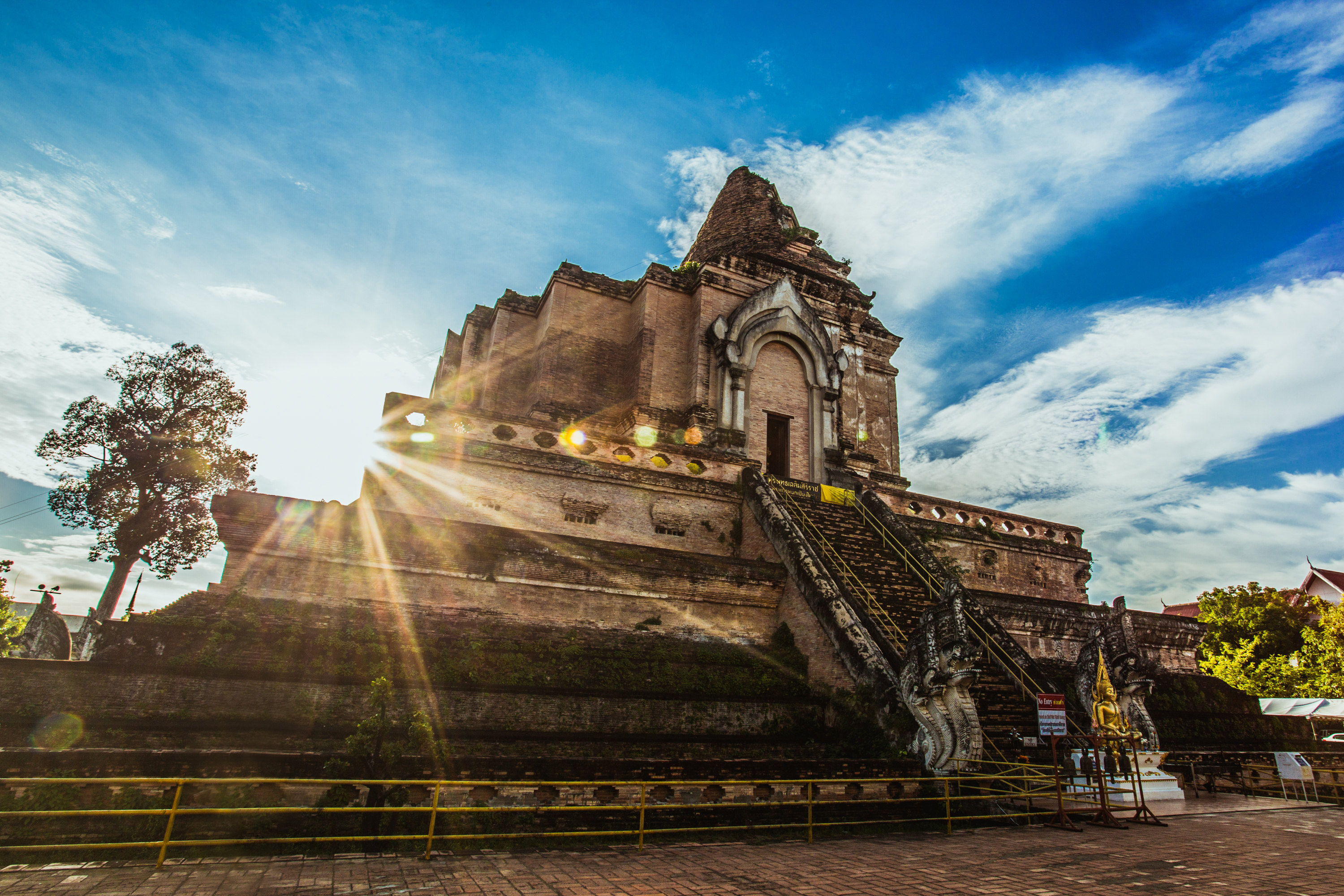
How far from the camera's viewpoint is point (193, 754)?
634 centimetres

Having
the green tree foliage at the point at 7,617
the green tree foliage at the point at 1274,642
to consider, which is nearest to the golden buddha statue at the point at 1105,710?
the green tree foliage at the point at 1274,642

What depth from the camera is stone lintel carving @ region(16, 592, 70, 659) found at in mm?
10727

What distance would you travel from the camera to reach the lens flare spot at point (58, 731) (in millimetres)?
7328

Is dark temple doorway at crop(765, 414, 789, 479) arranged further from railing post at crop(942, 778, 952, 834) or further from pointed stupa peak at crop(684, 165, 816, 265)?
railing post at crop(942, 778, 952, 834)

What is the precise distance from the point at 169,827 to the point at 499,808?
2513mm

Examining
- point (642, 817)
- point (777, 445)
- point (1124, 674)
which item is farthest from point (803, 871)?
point (777, 445)

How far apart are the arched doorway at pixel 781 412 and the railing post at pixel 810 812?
12740mm

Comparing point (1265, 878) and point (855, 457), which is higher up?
point (855, 457)

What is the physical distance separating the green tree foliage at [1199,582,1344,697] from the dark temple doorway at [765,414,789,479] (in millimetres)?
17436

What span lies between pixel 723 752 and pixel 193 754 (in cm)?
571

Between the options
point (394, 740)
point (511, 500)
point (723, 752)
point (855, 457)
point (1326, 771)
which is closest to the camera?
point (394, 740)

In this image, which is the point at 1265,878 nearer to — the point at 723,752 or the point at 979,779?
the point at 979,779

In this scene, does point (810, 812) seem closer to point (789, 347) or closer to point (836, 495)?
point (836, 495)

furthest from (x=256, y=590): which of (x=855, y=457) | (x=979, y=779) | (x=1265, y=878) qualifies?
(x=855, y=457)
